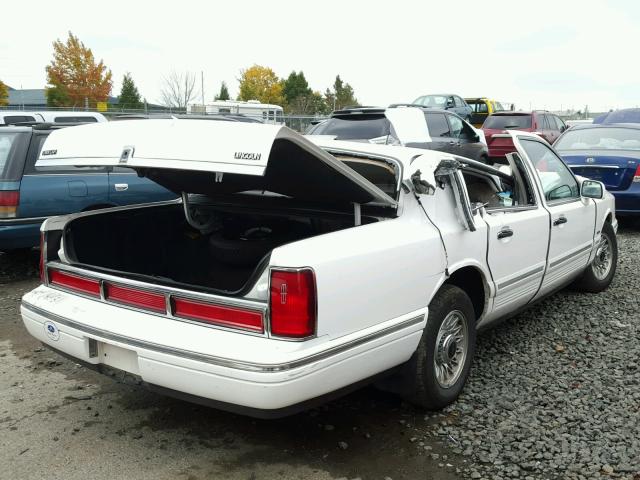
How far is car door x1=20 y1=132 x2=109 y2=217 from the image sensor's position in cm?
637

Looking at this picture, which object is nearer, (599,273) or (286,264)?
(286,264)

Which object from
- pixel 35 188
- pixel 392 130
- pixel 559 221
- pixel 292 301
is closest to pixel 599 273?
pixel 559 221

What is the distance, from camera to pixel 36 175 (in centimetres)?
644

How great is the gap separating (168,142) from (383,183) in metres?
1.33

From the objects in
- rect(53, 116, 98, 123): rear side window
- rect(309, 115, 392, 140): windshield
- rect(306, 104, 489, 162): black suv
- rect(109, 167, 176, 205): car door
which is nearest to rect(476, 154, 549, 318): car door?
rect(109, 167, 176, 205): car door

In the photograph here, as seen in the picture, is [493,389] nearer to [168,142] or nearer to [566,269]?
[566,269]

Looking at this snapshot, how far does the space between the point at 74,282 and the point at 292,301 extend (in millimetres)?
1417

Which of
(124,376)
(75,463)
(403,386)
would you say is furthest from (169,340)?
(403,386)

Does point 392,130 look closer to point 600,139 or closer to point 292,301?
point 600,139

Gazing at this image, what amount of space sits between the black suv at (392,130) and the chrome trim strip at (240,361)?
241 inches

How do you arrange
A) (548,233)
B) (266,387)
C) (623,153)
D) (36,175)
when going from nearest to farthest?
(266,387), (548,233), (36,175), (623,153)

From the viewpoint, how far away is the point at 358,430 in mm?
3432

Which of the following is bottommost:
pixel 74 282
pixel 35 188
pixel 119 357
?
pixel 119 357

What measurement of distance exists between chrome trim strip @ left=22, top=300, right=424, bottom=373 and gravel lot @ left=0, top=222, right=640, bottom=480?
64 cm
